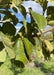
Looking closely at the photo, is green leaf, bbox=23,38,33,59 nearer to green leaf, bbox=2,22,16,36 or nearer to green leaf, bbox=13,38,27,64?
green leaf, bbox=13,38,27,64

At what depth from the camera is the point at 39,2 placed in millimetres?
558

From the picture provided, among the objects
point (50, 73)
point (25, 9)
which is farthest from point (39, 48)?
point (50, 73)

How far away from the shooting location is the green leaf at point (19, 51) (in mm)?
486

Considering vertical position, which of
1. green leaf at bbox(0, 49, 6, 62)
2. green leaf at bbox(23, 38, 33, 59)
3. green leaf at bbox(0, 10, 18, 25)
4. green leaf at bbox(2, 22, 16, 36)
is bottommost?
green leaf at bbox(0, 49, 6, 62)

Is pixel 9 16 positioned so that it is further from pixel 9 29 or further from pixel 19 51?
pixel 19 51

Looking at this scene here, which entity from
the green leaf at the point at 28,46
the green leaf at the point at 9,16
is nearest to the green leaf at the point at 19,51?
the green leaf at the point at 28,46

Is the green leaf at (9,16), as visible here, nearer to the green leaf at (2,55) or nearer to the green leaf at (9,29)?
the green leaf at (9,29)

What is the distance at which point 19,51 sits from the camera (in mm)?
498

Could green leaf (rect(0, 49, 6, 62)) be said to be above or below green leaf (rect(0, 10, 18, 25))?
below

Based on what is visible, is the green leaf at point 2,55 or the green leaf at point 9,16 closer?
the green leaf at point 2,55

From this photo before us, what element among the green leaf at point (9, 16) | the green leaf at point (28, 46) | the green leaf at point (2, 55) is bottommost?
the green leaf at point (2, 55)

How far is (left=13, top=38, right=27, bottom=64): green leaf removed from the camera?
19.1 inches

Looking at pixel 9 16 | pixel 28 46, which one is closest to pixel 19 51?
pixel 28 46

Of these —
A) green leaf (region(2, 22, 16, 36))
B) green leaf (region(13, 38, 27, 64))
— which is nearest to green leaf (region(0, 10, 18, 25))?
green leaf (region(2, 22, 16, 36))
